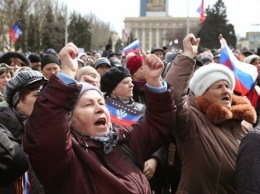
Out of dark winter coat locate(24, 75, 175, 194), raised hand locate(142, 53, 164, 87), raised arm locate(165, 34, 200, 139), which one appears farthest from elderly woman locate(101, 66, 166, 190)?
dark winter coat locate(24, 75, 175, 194)

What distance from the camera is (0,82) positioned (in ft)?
17.2

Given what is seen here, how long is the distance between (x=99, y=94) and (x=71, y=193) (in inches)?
27.0

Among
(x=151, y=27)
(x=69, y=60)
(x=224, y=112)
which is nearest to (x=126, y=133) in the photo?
(x=69, y=60)

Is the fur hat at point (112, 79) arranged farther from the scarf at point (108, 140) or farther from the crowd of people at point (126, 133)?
the scarf at point (108, 140)

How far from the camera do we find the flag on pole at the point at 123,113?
12.9 ft

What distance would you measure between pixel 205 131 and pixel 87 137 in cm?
111

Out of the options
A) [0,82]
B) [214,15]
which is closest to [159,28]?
[214,15]

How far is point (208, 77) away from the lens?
3.59 meters

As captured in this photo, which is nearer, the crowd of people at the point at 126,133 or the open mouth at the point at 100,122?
the crowd of people at the point at 126,133

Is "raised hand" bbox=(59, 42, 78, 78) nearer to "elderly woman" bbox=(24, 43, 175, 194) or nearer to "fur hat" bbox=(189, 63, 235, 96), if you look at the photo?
"elderly woman" bbox=(24, 43, 175, 194)

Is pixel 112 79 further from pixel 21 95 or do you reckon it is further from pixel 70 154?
pixel 70 154

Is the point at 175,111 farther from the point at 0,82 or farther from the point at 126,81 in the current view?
the point at 0,82

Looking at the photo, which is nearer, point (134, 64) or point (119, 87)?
point (119, 87)

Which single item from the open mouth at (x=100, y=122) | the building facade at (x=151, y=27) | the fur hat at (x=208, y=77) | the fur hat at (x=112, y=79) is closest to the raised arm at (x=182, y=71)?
the fur hat at (x=208, y=77)
